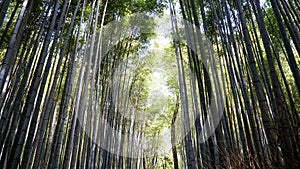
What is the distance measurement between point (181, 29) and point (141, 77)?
3.15 meters

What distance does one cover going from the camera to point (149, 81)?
10.2 metres

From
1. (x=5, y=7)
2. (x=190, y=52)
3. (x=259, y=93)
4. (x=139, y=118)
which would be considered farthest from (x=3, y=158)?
(x=139, y=118)

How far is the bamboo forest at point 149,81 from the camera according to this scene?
2.26m

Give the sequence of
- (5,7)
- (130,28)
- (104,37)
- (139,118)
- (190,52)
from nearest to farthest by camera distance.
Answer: (5,7), (190,52), (104,37), (130,28), (139,118)

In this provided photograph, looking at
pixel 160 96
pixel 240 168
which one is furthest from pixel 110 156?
pixel 160 96

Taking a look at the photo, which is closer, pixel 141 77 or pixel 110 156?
pixel 110 156

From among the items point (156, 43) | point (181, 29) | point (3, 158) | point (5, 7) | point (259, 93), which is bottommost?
point (3, 158)

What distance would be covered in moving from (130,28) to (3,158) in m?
4.52

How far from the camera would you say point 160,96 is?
11.2 metres

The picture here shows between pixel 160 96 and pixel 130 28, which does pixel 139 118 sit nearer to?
pixel 160 96

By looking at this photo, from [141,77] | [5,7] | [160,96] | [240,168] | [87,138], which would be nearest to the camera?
[240,168]

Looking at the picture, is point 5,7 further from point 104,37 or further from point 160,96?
point 160,96

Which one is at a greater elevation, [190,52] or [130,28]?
[130,28]

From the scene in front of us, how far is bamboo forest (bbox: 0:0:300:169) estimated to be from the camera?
2.26 meters
